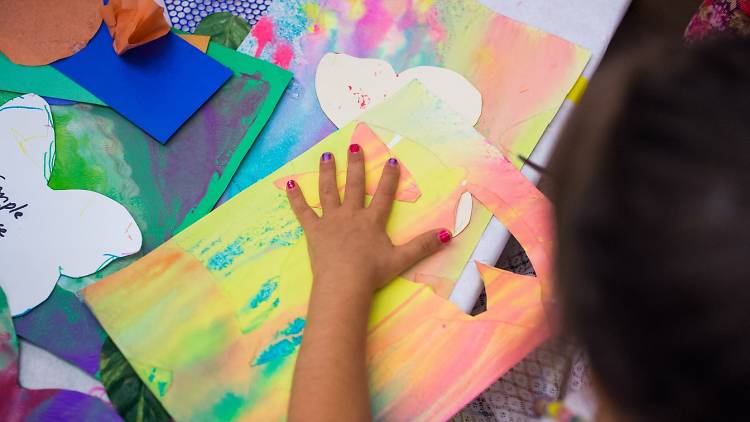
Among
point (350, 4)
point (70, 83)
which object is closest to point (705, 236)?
point (350, 4)

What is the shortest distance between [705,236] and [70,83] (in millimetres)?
646

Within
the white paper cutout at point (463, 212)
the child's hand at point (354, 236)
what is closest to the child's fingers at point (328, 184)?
the child's hand at point (354, 236)

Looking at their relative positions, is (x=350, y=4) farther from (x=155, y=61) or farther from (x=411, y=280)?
(x=411, y=280)

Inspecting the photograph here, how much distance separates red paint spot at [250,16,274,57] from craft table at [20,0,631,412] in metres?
0.26

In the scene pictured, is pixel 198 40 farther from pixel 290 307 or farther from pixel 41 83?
pixel 290 307

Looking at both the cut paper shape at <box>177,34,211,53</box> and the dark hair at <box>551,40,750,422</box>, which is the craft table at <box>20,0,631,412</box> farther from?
the cut paper shape at <box>177,34,211,53</box>

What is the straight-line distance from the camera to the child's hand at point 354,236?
0.54 m

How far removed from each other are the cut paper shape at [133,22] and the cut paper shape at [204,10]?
37 millimetres

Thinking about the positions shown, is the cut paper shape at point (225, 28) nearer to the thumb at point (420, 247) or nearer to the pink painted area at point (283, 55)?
the pink painted area at point (283, 55)

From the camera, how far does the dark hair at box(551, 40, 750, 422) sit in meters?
0.27

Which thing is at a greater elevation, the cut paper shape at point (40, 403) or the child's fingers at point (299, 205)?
the child's fingers at point (299, 205)

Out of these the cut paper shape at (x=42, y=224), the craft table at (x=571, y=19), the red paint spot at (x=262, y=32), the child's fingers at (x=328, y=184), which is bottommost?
the cut paper shape at (x=42, y=224)

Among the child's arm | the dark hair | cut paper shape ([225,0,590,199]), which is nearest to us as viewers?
the dark hair

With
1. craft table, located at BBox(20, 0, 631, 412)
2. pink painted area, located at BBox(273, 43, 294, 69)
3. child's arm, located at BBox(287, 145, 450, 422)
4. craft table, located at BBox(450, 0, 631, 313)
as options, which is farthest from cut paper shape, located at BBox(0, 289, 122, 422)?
craft table, located at BBox(450, 0, 631, 313)
